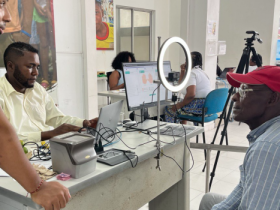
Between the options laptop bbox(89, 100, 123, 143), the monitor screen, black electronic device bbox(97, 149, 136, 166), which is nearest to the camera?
black electronic device bbox(97, 149, 136, 166)

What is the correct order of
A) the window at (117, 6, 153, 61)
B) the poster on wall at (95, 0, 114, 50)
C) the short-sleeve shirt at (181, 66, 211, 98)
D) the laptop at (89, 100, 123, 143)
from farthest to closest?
the window at (117, 6, 153, 61), the poster on wall at (95, 0, 114, 50), the short-sleeve shirt at (181, 66, 211, 98), the laptop at (89, 100, 123, 143)

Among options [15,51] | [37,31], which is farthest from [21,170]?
[37,31]

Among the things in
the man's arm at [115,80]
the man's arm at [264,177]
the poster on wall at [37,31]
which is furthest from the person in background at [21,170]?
the man's arm at [115,80]

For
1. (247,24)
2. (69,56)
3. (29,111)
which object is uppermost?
(247,24)

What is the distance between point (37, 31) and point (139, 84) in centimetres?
148

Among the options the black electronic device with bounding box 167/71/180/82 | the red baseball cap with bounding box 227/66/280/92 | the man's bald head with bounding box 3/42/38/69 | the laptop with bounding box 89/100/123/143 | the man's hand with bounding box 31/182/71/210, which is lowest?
the man's hand with bounding box 31/182/71/210

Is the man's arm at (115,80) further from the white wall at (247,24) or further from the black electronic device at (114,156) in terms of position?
the white wall at (247,24)

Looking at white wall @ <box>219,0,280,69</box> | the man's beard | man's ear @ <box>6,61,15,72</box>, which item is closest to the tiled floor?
the man's beard

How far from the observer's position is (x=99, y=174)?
119 cm

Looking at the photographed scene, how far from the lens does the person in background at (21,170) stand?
34.6 inches

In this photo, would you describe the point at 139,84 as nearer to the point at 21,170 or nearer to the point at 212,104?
the point at 21,170

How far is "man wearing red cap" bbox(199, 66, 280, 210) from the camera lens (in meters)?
0.89

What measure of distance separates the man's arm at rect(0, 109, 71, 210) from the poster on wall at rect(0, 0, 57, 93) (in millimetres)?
1974

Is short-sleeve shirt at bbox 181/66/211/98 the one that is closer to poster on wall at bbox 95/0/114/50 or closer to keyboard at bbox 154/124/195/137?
keyboard at bbox 154/124/195/137
